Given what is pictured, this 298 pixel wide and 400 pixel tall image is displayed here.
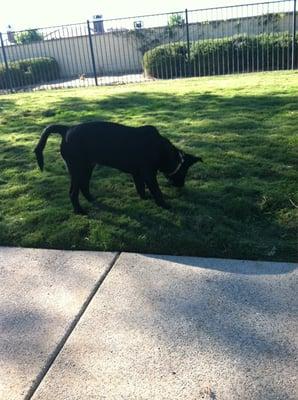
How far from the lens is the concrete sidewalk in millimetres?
2473

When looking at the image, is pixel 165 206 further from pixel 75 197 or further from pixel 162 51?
pixel 162 51

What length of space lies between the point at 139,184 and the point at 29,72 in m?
17.4

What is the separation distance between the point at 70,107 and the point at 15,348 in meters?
7.77

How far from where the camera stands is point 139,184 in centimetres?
476

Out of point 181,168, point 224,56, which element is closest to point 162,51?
point 224,56

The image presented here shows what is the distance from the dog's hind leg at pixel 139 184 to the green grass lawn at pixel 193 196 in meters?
0.09

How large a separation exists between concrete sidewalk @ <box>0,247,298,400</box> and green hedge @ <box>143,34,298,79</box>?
14.3 metres

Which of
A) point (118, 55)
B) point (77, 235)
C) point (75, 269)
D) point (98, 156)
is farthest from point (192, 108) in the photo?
point (118, 55)

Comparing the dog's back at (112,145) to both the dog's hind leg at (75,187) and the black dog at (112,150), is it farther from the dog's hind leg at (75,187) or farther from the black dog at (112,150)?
the dog's hind leg at (75,187)

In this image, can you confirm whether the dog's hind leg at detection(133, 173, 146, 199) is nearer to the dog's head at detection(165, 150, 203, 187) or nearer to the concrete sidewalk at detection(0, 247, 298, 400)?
the dog's head at detection(165, 150, 203, 187)

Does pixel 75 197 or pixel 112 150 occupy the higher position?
pixel 112 150

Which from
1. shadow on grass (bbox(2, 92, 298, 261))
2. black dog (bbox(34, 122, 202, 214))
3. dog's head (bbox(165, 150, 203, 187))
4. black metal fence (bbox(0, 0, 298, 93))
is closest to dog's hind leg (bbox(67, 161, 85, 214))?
black dog (bbox(34, 122, 202, 214))

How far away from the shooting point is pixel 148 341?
2799mm

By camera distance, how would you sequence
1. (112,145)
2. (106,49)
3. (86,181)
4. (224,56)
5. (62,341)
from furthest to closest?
(106,49) < (224,56) < (86,181) < (112,145) < (62,341)
